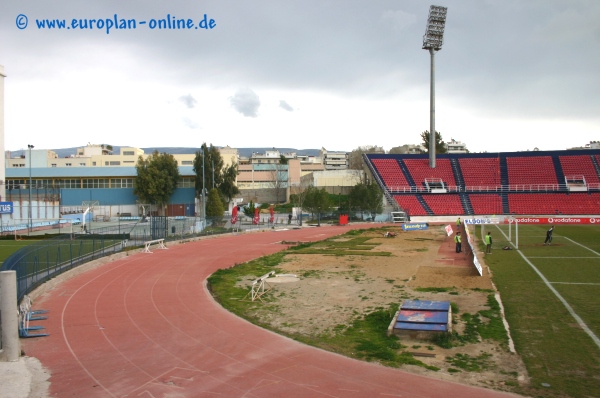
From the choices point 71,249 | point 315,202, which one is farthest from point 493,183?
point 71,249

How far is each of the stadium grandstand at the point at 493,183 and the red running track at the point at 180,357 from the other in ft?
165

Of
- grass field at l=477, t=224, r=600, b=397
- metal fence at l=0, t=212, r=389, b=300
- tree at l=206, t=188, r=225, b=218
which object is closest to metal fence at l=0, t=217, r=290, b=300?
metal fence at l=0, t=212, r=389, b=300

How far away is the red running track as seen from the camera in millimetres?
9703

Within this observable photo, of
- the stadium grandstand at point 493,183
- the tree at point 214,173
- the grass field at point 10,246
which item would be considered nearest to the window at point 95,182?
the tree at point 214,173

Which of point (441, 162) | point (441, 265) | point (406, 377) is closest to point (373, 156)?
point (441, 162)

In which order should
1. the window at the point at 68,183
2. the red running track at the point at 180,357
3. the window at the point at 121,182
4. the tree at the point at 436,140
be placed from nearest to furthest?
the red running track at the point at 180,357
the window at the point at 68,183
the window at the point at 121,182
the tree at the point at 436,140

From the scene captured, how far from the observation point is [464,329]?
13.3 meters

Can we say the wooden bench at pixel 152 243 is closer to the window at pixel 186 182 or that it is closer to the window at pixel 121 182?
the window at pixel 186 182

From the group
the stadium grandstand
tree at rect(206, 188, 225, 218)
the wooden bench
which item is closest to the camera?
the wooden bench

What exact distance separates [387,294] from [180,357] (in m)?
8.96

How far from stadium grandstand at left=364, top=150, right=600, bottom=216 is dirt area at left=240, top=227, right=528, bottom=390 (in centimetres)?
3580

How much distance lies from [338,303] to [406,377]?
6878 millimetres

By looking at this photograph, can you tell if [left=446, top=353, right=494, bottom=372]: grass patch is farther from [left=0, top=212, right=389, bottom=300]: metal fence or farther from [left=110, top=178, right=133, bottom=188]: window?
[left=110, top=178, right=133, bottom=188]: window

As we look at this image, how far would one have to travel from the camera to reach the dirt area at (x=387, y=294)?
422 inches
